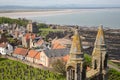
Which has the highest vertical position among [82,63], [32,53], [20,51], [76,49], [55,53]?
[76,49]

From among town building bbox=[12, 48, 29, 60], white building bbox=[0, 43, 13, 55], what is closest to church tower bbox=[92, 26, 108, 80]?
town building bbox=[12, 48, 29, 60]

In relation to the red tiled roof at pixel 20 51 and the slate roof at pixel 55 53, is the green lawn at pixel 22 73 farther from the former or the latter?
the red tiled roof at pixel 20 51

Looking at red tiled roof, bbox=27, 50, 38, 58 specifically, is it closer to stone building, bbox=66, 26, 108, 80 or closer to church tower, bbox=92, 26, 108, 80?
church tower, bbox=92, 26, 108, 80

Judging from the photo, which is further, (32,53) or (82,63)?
(32,53)

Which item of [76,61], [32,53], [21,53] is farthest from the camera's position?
[21,53]

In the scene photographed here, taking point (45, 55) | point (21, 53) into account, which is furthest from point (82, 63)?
point (21, 53)

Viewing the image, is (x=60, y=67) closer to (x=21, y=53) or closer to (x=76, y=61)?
(x=21, y=53)
